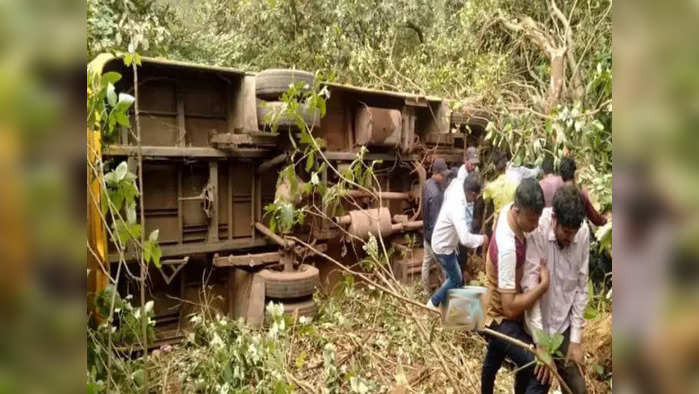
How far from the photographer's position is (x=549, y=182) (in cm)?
389

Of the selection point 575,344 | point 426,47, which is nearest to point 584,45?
point 426,47

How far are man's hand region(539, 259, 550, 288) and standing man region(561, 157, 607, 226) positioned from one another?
1.25m

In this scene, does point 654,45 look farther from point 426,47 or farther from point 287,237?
point 426,47

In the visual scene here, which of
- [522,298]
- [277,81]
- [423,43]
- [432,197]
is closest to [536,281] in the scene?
[522,298]

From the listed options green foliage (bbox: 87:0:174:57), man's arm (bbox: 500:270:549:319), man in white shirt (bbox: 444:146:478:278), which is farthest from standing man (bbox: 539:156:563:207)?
green foliage (bbox: 87:0:174:57)

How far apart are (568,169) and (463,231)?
1062 mm

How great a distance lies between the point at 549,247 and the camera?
2.55 m

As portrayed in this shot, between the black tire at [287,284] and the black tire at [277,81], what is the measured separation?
1.76 meters

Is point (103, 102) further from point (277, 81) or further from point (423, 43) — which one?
point (423, 43)

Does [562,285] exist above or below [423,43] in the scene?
below

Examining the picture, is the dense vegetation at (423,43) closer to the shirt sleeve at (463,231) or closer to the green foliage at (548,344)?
the shirt sleeve at (463,231)

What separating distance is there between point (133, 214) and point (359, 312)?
10.7 ft

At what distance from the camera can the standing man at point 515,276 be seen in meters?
2.39

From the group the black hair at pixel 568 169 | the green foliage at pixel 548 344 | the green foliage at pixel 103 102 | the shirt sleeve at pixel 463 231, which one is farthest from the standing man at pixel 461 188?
the green foliage at pixel 103 102
